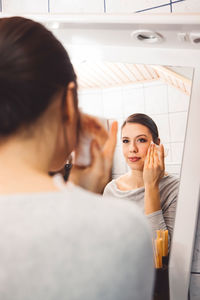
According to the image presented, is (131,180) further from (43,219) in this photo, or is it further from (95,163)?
(43,219)

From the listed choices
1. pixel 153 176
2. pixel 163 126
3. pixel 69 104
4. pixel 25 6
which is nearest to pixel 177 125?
pixel 163 126

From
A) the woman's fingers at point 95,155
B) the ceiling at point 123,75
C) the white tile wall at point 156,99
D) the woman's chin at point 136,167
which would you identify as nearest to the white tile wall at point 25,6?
the ceiling at point 123,75

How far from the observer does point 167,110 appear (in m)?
0.76

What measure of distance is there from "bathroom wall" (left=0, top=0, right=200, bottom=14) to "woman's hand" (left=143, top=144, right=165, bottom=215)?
0.40m

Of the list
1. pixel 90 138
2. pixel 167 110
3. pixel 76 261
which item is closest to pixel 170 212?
pixel 167 110

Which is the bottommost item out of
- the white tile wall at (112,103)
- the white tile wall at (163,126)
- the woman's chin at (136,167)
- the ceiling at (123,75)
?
the woman's chin at (136,167)

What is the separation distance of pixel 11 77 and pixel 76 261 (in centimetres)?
20

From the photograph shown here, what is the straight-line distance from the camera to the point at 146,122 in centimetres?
77

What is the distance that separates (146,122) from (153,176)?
131 millimetres

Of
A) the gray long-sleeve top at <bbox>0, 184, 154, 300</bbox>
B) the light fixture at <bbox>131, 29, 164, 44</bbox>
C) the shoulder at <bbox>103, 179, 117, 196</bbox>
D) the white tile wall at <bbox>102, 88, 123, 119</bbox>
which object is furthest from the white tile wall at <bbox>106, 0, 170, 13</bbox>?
the gray long-sleeve top at <bbox>0, 184, 154, 300</bbox>

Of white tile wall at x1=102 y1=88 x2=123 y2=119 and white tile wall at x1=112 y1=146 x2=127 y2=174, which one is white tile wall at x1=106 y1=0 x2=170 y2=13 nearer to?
white tile wall at x1=102 y1=88 x2=123 y2=119

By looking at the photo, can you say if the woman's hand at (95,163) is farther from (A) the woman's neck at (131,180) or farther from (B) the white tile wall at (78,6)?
(B) the white tile wall at (78,6)

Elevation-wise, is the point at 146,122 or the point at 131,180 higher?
the point at 146,122

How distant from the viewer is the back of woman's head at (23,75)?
0.33 m
